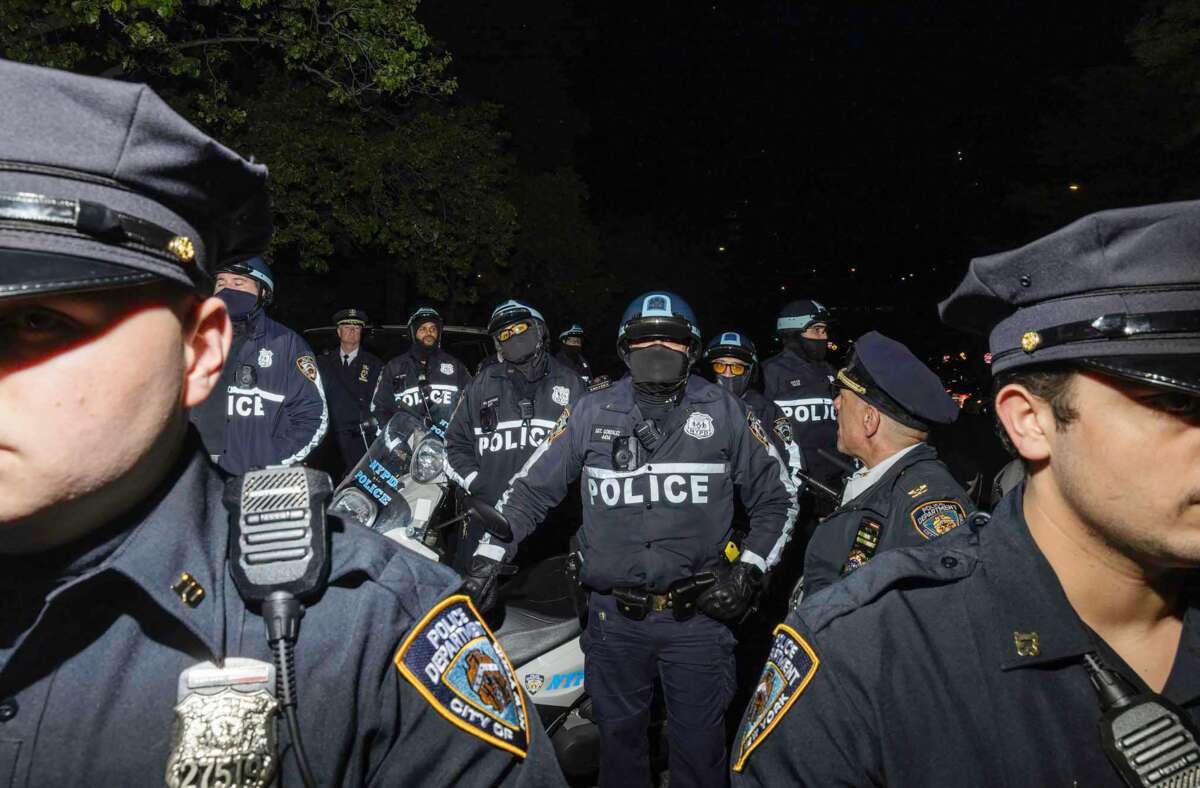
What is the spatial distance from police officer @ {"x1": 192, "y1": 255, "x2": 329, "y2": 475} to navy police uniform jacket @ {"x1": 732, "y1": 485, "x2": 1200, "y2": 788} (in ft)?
14.8

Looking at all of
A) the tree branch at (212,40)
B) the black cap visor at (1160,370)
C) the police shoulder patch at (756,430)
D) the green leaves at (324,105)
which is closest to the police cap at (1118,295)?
the black cap visor at (1160,370)

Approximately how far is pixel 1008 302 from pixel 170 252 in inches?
70.5

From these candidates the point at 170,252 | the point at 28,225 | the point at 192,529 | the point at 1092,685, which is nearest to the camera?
the point at 28,225

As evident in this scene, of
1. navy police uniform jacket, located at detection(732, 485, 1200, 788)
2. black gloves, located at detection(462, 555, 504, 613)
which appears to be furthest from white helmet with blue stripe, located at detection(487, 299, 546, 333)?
navy police uniform jacket, located at detection(732, 485, 1200, 788)

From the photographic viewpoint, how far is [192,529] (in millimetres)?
1450

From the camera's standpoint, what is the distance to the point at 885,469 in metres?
3.69

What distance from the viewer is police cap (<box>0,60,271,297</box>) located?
1209mm

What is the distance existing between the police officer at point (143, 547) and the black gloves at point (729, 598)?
265cm

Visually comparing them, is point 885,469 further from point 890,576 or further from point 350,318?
point 350,318

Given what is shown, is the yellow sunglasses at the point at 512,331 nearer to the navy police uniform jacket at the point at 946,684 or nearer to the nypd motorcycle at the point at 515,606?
the nypd motorcycle at the point at 515,606

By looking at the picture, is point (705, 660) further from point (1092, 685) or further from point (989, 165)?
point (989, 165)

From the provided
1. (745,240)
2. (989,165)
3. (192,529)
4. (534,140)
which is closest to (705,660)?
(192,529)

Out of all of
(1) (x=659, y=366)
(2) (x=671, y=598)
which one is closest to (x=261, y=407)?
(1) (x=659, y=366)

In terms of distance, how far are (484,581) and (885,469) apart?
199 cm
